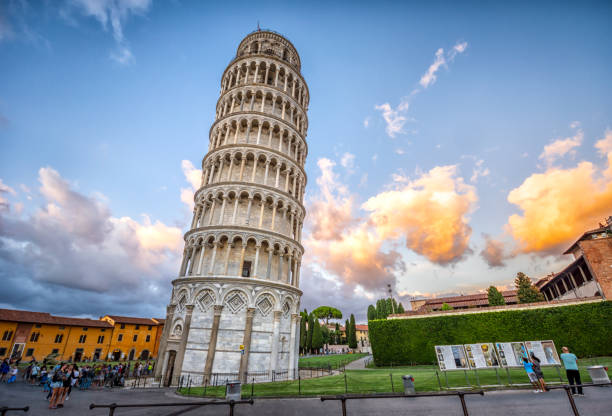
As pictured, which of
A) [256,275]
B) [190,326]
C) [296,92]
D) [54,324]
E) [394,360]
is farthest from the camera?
[54,324]

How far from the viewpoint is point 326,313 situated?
337 ft

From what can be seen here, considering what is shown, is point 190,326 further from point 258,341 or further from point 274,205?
point 274,205

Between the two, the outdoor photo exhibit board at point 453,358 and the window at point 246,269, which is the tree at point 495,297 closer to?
the outdoor photo exhibit board at point 453,358

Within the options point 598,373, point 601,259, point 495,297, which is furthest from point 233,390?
point 495,297

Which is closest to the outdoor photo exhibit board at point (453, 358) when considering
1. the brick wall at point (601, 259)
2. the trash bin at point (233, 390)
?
the trash bin at point (233, 390)

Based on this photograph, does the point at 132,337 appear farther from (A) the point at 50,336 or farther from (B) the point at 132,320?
(A) the point at 50,336

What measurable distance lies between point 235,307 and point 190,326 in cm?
379

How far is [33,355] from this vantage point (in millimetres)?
48969

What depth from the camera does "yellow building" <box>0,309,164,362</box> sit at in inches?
1884

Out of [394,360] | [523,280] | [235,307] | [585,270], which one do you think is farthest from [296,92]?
[523,280]

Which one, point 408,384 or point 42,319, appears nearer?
point 408,384

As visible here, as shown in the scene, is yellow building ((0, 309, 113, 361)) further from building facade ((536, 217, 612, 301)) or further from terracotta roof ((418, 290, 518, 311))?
building facade ((536, 217, 612, 301))

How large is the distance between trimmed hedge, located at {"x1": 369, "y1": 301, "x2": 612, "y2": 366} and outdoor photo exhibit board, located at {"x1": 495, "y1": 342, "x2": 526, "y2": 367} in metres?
17.2

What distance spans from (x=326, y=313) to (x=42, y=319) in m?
77.8
